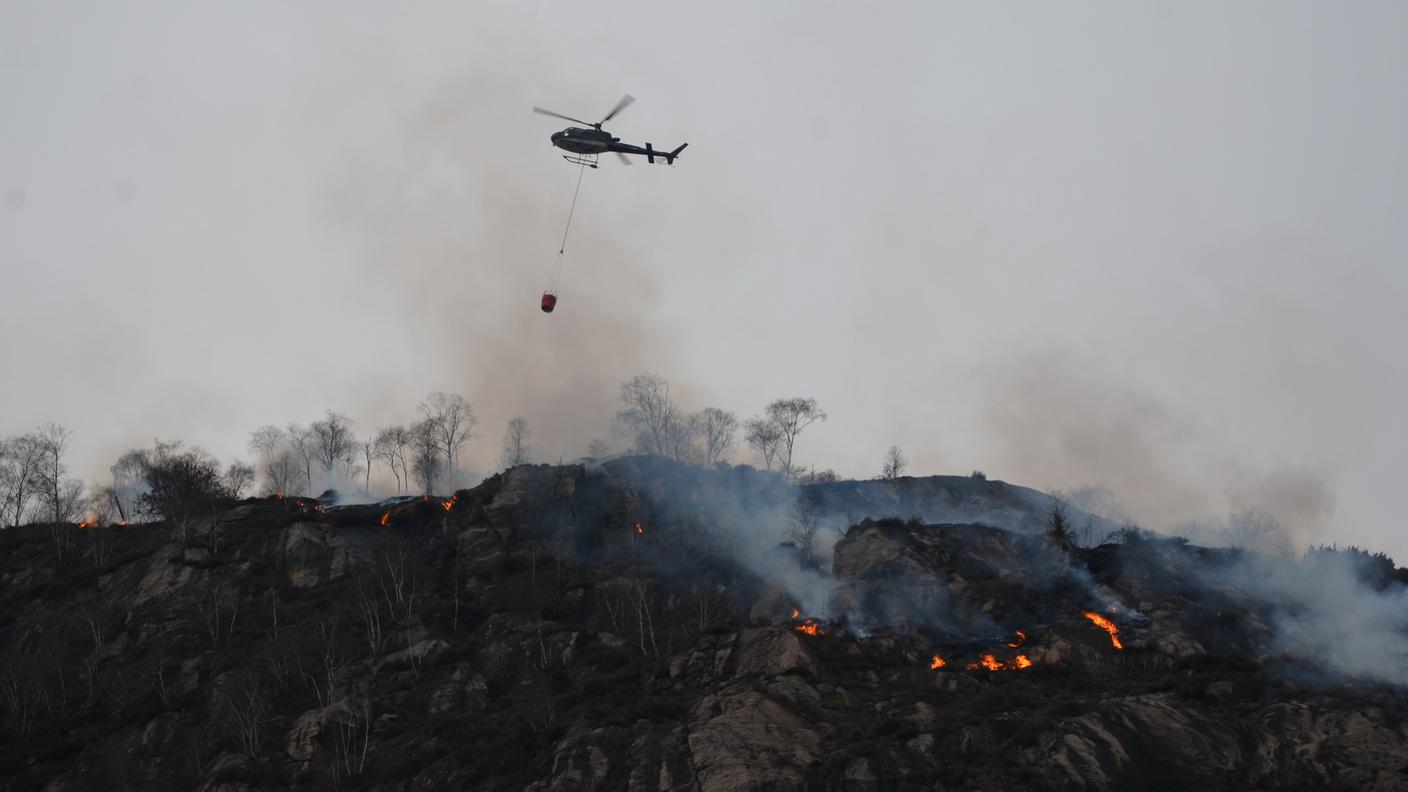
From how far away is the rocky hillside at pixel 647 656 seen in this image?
54625mm

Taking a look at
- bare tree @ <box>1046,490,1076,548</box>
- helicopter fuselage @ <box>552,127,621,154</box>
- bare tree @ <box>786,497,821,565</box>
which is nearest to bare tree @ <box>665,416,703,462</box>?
bare tree @ <box>786,497,821,565</box>

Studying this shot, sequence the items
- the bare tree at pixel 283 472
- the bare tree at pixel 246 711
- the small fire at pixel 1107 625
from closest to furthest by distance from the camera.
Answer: the bare tree at pixel 246 711 → the small fire at pixel 1107 625 → the bare tree at pixel 283 472

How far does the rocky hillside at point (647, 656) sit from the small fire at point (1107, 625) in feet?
1.68

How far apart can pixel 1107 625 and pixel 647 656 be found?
35788 millimetres

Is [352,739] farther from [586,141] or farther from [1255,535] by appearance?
[1255,535]

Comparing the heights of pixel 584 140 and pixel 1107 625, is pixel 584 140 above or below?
above

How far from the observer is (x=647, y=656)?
75000 mm

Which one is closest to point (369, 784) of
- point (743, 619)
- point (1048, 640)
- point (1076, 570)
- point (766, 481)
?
point (743, 619)

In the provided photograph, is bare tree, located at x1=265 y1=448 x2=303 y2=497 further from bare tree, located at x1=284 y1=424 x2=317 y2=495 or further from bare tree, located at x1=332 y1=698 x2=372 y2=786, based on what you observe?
bare tree, located at x1=332 y1=698 x2=372 y2=786

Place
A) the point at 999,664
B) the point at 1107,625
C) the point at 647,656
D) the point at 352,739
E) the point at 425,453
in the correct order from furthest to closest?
1. the point at 425,453
2. the point at 647,656
3. the point at 1107,625
4. the point at 999,664
5. the point at 352,739

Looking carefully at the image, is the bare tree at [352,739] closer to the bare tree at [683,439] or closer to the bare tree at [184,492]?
the bare tree at [184,492]

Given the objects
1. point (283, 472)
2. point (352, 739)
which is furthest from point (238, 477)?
point (352, 739)

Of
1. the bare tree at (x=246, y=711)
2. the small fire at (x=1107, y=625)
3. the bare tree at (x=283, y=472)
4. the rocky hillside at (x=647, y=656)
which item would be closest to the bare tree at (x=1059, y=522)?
the rocky hillside at (x=647, y=656)

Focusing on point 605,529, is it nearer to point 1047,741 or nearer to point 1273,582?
point 1047,741
